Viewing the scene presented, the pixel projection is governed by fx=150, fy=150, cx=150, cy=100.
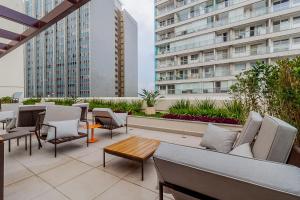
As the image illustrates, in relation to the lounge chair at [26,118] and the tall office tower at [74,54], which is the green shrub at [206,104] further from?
the tall office tower at [74,54]

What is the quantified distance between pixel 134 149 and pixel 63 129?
6.06ft

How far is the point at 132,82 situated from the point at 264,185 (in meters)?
61.4

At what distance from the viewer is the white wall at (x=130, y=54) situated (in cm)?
5516

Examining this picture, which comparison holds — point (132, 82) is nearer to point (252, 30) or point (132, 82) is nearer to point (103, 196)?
point (252, 30)

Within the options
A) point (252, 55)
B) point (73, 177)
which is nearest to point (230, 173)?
point (73, 177)

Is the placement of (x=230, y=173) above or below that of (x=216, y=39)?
below

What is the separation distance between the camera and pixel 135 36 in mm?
60969

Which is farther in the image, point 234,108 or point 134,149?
point 234,108

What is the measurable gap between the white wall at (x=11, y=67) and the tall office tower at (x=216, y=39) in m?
18.7

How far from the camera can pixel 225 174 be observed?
0.83 meters

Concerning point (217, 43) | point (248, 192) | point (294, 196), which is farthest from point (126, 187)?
point (217, 43)

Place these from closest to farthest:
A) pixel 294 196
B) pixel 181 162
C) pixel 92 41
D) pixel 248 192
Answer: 1. pixel 294 196
2. pixel 248 192
3. pixel 181 162
4. pixel 92 41

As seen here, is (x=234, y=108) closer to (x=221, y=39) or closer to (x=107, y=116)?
(x=107, y=116)

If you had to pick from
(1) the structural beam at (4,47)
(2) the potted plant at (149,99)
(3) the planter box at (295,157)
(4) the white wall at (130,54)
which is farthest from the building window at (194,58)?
(4) the white wall at (130,54)
